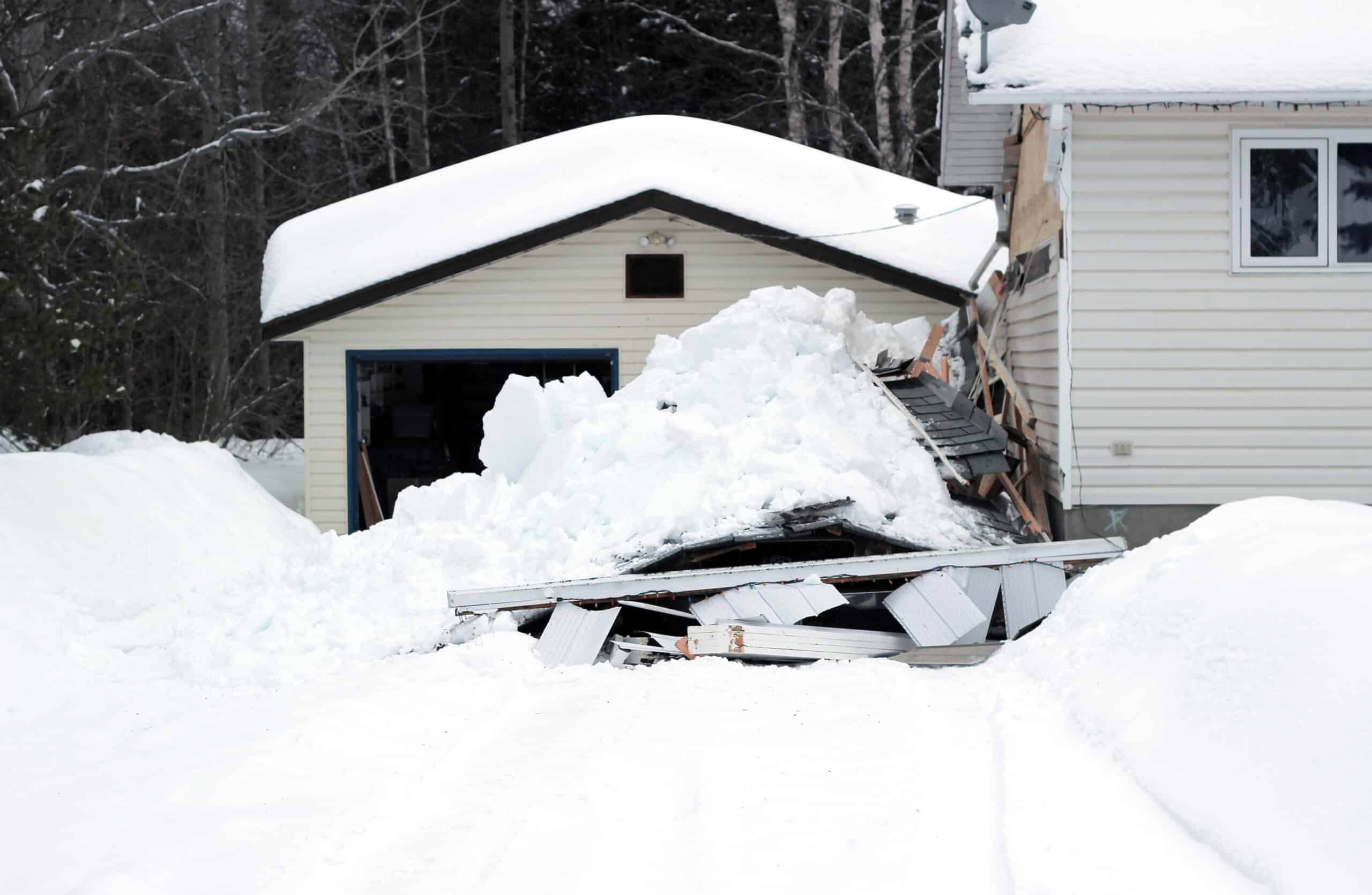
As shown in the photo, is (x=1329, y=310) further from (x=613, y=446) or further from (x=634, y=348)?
(x=634, y=348)

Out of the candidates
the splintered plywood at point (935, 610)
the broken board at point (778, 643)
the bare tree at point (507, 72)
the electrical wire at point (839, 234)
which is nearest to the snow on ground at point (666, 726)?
the broken board at point (778, 643)

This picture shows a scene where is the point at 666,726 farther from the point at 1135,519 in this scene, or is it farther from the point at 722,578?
the point at 1135,519

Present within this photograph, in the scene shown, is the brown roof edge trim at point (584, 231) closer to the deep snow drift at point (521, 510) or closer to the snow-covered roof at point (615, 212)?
the snow-covered roof at point (615, 212)

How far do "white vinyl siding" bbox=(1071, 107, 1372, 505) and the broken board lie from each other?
284 cm

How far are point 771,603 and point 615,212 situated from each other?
7.44 metres

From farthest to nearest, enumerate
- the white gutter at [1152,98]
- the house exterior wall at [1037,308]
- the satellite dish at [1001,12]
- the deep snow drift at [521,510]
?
the house exterior wall at [1037,308] < the satellite dish at [1001,12] < the white gutter at [1152,98] < the deep snow drift at [521,510]

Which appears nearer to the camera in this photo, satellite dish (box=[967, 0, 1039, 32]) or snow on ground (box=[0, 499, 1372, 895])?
snow on ground (box=[0, 499, 1372, 895])

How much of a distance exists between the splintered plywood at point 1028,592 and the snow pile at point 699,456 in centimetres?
84

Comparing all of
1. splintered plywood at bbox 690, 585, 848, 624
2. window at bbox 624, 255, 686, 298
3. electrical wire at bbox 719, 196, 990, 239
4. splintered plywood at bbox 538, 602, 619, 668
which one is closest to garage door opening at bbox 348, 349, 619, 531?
window at bbox 624, 255, 686, 298

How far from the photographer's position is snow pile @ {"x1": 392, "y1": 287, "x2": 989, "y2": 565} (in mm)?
8703

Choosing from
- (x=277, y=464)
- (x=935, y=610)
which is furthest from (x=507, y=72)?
(x=935, y=610)

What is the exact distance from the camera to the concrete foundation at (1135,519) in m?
9.53

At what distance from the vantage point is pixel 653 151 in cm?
1534

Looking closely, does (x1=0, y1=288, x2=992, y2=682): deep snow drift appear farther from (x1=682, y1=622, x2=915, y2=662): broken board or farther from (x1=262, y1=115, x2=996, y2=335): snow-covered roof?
(x1=262, y1=115, x2=996, y2=335): snow-covered roof
